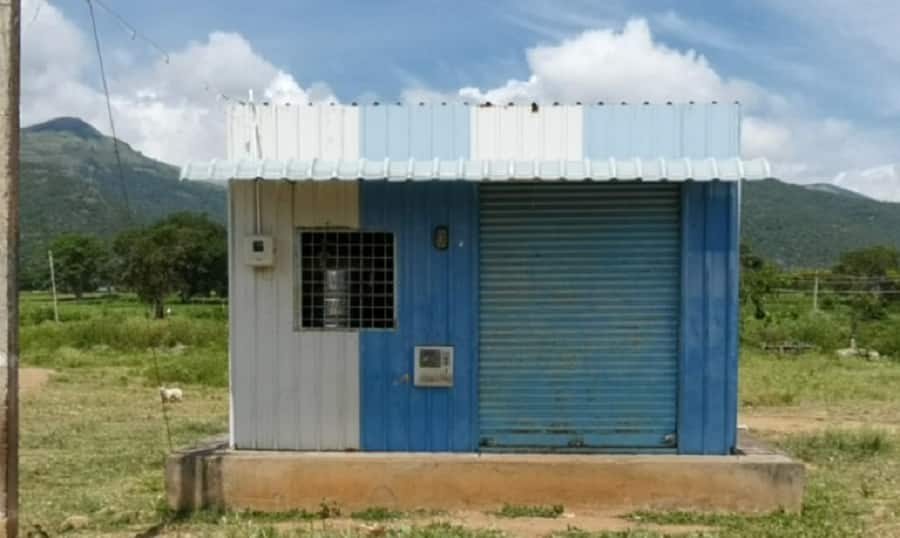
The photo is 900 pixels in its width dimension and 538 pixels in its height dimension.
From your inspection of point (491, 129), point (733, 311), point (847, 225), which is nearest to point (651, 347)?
point (733, 311)

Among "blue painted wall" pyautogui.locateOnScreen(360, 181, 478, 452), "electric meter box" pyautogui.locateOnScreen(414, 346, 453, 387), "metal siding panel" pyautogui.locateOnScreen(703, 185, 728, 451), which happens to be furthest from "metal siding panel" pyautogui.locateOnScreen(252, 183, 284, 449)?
"metal siding panel" pyautogui.locateOnScreen(703, 185, 728, 451)

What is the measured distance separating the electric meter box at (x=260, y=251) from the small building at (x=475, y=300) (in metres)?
0.01

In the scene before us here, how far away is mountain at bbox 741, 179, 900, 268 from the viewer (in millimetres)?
82188

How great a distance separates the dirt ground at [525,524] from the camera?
25.7 ft

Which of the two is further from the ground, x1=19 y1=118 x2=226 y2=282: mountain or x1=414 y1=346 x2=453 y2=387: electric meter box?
x1=19 y1=118 x2=226 y2=282: mountain

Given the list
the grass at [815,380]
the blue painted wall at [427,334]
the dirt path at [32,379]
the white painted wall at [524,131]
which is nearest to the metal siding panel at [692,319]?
the white painted wall at [524,131]

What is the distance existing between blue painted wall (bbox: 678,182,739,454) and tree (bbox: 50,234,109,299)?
207 feet

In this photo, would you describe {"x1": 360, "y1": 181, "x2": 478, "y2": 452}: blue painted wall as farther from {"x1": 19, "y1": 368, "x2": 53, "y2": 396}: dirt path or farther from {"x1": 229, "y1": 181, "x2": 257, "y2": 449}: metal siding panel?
{"x1": 19, "y1": 368, "x2": 53, "y2": 396}: dirt path

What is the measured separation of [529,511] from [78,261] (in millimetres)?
64742

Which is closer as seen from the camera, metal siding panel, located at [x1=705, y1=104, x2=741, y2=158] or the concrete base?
the concrete base

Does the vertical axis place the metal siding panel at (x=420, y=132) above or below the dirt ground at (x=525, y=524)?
above

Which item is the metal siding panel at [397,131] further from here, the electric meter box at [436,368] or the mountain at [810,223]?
the mountain at [810,223]

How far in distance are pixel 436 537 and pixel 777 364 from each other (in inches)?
731

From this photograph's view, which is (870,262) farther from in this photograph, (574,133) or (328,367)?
(328,367)
